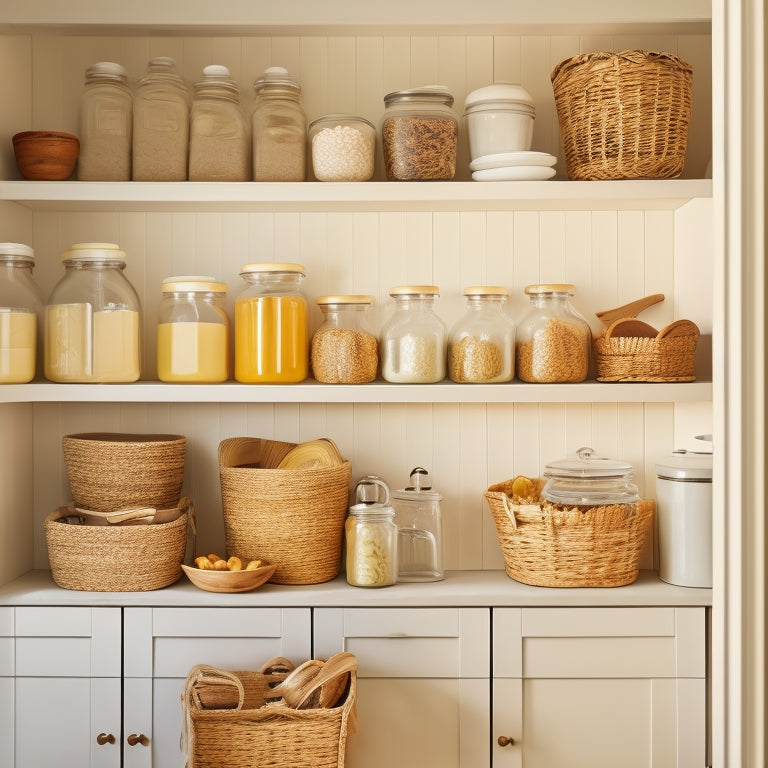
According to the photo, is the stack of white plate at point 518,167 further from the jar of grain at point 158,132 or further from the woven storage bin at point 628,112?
the jar of grain at point 158,132

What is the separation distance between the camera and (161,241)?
7.56 feet

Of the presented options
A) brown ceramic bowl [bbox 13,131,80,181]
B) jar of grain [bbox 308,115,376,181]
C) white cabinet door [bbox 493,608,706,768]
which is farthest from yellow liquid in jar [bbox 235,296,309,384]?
white cabinet door [bbox 493,608,706,768]

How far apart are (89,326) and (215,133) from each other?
58 cm

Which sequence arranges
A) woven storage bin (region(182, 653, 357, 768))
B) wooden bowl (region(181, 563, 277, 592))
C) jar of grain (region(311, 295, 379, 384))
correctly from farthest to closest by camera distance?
jar of grain (region(311, 295, 379, 384)) → wooden bowl (region(181, 563, 277, 592)) → woven storage bin (region(182, 653, 357, 768))

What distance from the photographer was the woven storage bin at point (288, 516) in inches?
79.7

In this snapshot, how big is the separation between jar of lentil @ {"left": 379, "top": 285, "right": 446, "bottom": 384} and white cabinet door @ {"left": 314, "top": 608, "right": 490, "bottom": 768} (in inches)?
22.8

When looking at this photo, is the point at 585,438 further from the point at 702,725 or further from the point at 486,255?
the point at 702,725

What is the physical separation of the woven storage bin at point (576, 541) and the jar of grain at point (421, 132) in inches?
32.8

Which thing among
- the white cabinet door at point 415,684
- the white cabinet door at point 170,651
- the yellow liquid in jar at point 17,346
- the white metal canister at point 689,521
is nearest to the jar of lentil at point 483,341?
the white metal canister at point 689,521

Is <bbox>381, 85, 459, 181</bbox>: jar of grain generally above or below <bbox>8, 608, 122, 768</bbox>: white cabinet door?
above

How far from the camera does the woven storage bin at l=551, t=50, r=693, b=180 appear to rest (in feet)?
6.47

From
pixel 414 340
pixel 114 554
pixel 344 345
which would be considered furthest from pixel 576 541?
pixel 114 554

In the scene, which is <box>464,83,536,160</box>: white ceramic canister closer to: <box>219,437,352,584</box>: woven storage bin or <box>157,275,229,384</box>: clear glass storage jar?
<box>157,275,229,384</box>: clear glass storage jar

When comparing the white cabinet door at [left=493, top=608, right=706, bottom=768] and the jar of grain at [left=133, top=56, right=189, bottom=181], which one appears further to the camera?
the jar of grain at [left=133, top=56, right=189, bottom=181]
